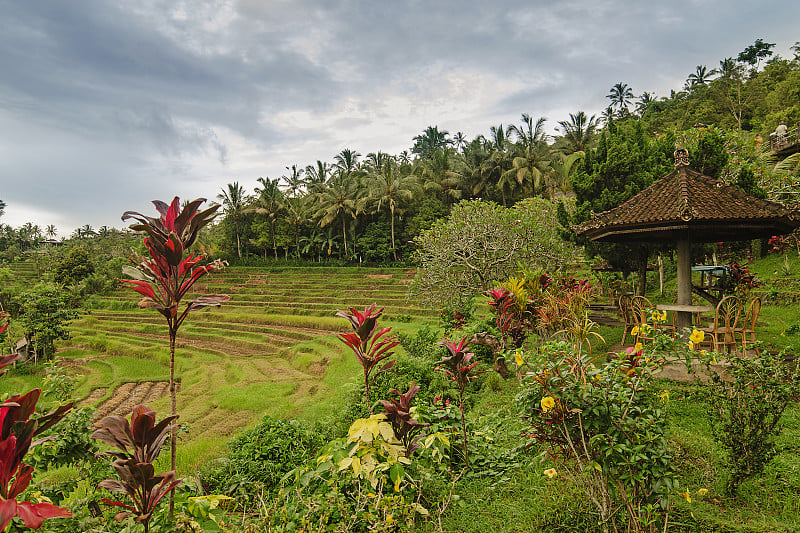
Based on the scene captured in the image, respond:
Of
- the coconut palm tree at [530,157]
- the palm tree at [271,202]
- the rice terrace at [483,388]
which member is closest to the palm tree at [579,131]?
the coconut palm tree at [530,157]

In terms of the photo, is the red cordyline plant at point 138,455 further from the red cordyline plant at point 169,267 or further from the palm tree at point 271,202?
the palm tree at point 271,202

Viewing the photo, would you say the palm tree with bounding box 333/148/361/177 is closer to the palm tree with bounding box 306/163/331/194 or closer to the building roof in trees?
the palm tree with bounding box 306/163/331/194

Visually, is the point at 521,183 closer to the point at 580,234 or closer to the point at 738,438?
the point at 580,234

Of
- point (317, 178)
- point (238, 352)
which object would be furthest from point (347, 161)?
point (238, 352)

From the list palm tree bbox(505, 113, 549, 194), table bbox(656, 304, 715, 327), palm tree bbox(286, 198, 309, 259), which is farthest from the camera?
palm tree bbox(286, 198, 309, 259)

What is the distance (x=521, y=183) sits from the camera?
28.0 metres

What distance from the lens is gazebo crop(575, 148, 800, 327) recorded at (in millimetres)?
5109

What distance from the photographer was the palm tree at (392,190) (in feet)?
101

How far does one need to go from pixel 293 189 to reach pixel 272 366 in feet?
97.9

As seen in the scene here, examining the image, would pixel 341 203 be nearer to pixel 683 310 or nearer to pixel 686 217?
Result: pixel 683 310

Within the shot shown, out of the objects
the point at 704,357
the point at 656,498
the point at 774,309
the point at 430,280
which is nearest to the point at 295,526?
the point at 656,498

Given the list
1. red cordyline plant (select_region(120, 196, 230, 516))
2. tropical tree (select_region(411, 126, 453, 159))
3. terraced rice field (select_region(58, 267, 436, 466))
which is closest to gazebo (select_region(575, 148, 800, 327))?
terraced rice field (select_region(58, 267, 436, 466))

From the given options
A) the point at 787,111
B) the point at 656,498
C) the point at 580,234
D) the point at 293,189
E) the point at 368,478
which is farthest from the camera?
the point at 293,189

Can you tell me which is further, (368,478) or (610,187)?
(610,187)
